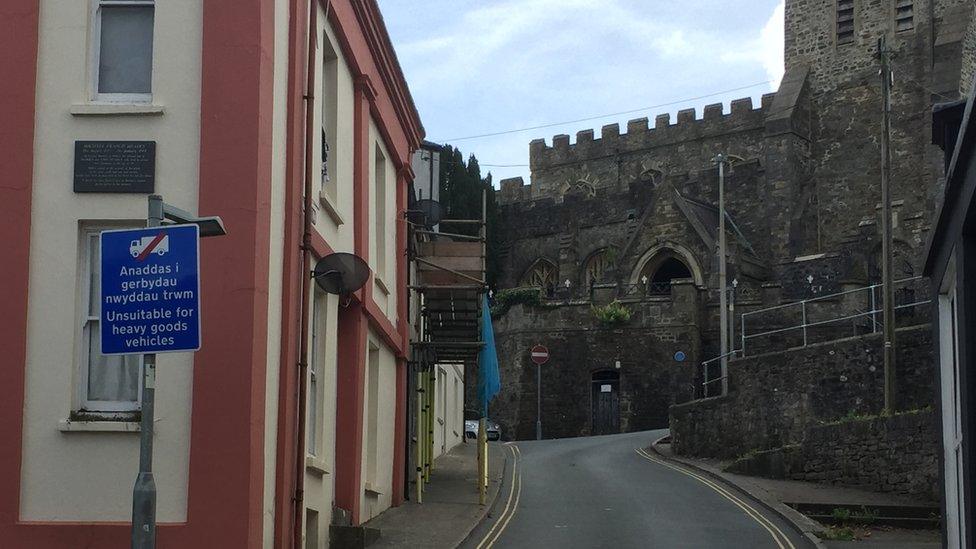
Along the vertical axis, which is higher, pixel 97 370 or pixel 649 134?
pixel 649 134

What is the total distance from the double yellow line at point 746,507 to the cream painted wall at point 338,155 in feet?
23.2

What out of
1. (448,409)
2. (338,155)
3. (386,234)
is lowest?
(448,409)

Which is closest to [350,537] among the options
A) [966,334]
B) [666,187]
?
[966,334]

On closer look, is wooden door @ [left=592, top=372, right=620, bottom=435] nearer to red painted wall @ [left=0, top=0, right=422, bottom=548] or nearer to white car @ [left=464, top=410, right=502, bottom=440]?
white car @ [left=464, top=410, right=502, bottom=440]

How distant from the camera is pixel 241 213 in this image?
41.7 feet

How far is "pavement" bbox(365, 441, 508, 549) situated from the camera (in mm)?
18391

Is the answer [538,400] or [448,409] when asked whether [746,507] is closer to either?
[448,409]

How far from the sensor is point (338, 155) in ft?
55.5

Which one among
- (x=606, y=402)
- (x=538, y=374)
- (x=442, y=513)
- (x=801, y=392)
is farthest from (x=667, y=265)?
(x=442, y=513)

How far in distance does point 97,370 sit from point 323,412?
3.71 metres

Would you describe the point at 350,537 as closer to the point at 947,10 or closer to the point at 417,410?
the point at 417,410

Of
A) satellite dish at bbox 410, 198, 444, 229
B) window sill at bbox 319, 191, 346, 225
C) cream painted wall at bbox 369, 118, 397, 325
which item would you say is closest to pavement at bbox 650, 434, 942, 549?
cream painted wall at bbox 369, 118, 397, 325

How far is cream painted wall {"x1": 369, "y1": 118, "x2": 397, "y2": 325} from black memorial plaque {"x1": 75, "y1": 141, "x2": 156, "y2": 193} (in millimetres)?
6870

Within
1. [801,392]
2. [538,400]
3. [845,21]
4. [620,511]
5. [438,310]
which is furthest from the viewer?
[845,21]
